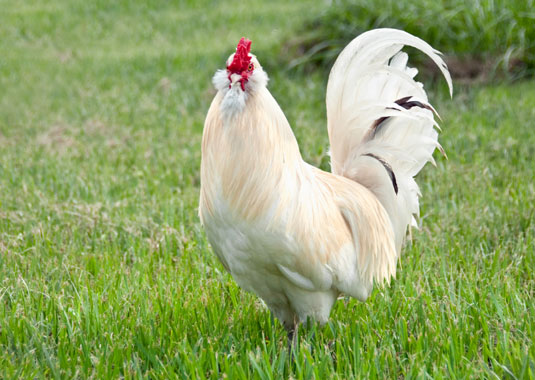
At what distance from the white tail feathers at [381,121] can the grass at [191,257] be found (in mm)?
613

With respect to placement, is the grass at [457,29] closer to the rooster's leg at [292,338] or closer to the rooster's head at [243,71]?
Result: the rooster's leg at [292,338]

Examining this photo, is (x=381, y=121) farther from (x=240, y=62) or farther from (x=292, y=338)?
(x=292, y=338)

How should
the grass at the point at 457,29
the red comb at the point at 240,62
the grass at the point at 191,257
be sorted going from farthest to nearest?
the grass at the point at 457,29, the grass at the point at 191,257, the red comb at the point at 240,62

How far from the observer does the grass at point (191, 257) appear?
9.61 ft

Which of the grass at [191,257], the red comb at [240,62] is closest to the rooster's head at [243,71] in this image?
the red comb at [240,62]

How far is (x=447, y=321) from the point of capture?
3.26 meters

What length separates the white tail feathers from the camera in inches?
126

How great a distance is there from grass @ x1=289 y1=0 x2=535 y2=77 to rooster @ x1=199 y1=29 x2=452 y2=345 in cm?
485

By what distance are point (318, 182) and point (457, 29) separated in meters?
5.83

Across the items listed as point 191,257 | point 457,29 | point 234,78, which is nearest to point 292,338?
point 191,257

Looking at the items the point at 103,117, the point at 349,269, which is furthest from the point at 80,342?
the point at 103,117

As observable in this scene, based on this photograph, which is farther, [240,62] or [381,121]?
[381,121]

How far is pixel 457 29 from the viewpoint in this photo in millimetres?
8156

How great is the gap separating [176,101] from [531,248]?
527 centimetres
